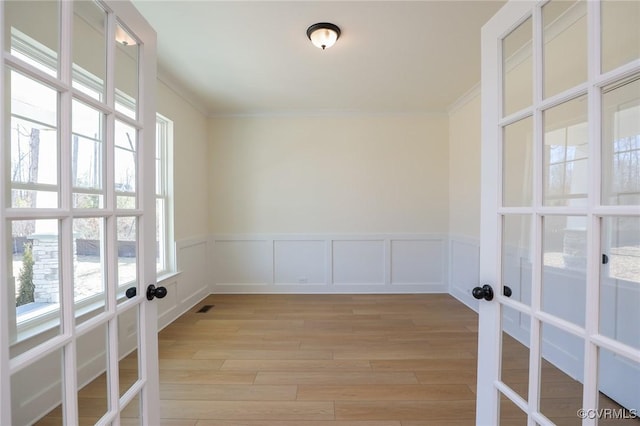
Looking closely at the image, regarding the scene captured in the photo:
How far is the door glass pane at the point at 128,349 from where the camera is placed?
3.41ft

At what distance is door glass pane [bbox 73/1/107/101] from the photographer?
868 mm

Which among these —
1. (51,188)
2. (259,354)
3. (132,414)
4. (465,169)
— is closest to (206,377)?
(259,354)

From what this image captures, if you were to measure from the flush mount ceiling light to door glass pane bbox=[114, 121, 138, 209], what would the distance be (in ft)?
5.12

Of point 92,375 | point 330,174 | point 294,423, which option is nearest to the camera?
point 92,375

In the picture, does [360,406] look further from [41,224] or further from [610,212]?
[41,224]

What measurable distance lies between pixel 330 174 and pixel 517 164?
2866 millimetres

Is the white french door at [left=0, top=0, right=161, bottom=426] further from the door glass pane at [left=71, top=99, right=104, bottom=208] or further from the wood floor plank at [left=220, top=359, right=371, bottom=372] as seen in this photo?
the wood floor plank at [left=220, top=359, right=371, bottom=372]

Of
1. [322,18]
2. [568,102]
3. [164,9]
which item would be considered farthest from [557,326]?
[164,9]

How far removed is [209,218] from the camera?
12.8 feet

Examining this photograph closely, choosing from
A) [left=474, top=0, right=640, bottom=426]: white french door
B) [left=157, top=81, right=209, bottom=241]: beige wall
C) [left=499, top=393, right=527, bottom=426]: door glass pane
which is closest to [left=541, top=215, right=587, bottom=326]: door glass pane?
[left=474, top=0, right=640, bottom=426]: white french door

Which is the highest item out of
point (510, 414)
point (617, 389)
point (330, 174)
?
point (330, 174)

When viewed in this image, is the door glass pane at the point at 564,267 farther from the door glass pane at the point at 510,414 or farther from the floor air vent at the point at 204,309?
the floor air vent at the point at 204,309

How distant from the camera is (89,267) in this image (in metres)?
0.94

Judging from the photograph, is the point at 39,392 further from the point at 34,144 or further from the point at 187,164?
the point at 187,164
